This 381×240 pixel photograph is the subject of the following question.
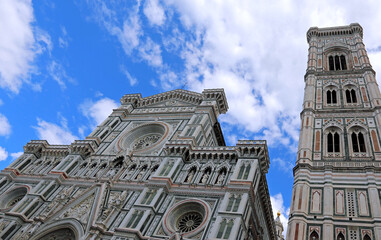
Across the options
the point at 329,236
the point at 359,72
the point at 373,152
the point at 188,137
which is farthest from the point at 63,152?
the point at 359,72

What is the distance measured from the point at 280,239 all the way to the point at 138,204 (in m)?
38.9

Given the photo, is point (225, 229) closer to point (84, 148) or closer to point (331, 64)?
point (84, 148)

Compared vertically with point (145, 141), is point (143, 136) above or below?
above

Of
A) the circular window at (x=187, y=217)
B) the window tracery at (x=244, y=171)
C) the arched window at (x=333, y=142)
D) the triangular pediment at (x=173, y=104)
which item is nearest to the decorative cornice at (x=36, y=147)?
the triangular pediment at (x=173, y=104)

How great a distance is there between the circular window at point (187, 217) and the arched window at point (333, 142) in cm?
980

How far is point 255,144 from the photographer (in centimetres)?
2119

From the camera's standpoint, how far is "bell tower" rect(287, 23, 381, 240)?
16.9 meters

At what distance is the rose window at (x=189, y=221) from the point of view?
59.2ft

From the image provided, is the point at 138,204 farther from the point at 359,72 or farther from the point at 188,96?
the point at 359,72

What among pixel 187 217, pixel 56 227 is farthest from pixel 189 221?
pixel 56 227

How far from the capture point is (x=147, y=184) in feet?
67.7

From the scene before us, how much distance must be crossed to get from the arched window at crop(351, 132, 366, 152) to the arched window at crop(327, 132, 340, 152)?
3.19 feet

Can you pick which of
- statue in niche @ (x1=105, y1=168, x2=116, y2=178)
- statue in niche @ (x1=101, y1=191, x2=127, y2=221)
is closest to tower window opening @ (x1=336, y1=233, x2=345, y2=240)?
statue in niche @ (x1=101, y1=191, x2=127, y2=221)

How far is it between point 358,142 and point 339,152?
1636 mm
